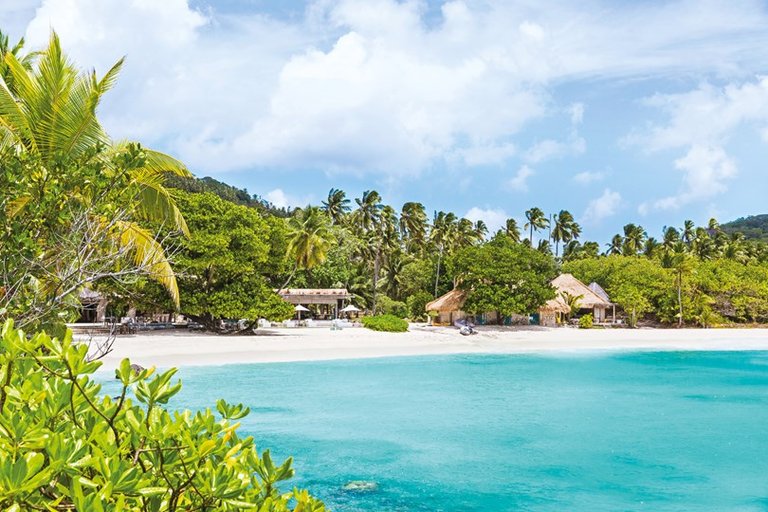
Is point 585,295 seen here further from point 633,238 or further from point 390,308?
point 633,238

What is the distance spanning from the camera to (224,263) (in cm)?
2689

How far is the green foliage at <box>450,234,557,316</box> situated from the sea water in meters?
12.7

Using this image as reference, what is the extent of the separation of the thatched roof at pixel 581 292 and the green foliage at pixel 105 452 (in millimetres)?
43276

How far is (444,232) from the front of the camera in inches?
1984

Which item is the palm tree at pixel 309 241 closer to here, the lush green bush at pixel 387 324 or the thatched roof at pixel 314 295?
the thatched roof at pixel 314 295

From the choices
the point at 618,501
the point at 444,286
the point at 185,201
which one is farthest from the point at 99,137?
the point at 444,286

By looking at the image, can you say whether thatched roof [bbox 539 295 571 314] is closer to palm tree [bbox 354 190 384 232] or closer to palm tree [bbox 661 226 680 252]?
palm tree [bbox 354 190 384 232]

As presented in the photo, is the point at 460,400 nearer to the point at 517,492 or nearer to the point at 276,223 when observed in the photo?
the point at 517,492

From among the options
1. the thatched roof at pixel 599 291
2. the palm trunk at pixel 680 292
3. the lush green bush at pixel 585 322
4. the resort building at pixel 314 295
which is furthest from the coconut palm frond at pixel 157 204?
the thatched roof at pixel 599 291

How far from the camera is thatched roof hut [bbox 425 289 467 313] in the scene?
3841 centimetres

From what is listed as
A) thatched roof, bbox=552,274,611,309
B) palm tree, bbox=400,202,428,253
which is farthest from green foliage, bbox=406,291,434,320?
thatched roof, bbox=552,274,611,309

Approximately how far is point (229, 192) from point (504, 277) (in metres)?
52.6

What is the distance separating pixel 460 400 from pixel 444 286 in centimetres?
2997

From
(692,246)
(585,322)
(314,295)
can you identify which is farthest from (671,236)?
(314,295)
